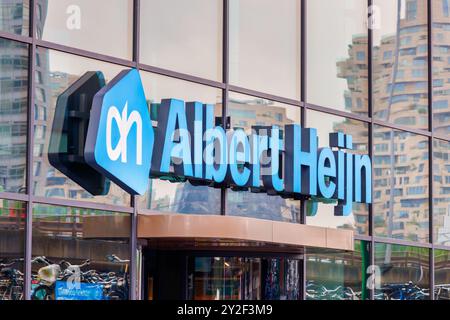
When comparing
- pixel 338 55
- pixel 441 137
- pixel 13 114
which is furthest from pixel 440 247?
pixel 13 114

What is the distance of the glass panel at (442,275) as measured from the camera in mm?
21188

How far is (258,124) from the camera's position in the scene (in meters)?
17.2

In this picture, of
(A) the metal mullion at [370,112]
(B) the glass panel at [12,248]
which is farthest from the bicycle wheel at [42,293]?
(A) the metal mullion at [370,112]

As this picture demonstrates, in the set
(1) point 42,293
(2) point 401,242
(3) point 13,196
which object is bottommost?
(1) point 42,293

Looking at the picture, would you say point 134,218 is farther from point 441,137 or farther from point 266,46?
point 441,137

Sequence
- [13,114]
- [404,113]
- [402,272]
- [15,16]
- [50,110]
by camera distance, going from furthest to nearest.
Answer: [404,113] < [402,272] < [50,110] < [15,16] < [13,114]

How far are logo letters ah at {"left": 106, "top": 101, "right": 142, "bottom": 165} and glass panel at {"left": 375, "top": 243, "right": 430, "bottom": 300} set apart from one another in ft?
21.5

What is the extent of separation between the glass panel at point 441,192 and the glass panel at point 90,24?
8.52m

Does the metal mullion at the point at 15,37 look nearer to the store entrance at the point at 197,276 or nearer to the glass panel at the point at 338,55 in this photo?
the store entrance at the point at 197,276

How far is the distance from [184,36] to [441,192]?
7.77 metres

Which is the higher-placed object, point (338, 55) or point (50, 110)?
point (338, 55)

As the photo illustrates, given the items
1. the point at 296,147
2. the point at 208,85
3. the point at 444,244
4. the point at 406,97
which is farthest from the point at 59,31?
the point at 444,244

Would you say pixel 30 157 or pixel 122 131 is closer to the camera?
pixel 30 157

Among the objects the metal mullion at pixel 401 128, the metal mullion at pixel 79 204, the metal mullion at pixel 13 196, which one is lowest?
the metal mullion at pixel 79 204
